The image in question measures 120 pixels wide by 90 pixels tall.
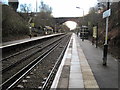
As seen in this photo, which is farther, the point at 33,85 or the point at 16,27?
the point at 16,27

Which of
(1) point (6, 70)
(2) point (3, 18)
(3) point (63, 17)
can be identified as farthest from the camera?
(3) point (63, 17)

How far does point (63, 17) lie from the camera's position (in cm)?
11794

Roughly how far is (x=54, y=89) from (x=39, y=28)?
7582 cm

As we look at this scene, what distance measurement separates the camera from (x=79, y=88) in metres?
6.52

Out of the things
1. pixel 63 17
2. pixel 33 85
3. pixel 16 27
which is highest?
pixel 63 17

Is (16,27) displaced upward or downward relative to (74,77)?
upward

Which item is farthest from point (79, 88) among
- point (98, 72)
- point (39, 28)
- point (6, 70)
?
point (39, 28)

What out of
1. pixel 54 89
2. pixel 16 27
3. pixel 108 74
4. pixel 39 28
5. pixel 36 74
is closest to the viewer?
pixel 54 89

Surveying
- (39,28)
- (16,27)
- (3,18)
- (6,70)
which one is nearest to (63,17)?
(39,28)

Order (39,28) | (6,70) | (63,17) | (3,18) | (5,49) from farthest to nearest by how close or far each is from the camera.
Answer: (63,17), (39,28), (3,18), (5,49), (6,70)

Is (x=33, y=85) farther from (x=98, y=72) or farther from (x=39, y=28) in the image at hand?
(x=39, y=28)

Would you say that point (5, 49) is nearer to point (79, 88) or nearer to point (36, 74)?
point (36, 74)

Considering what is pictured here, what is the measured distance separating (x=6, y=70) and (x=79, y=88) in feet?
17.2

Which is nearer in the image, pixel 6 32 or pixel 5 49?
pixel 5 49
